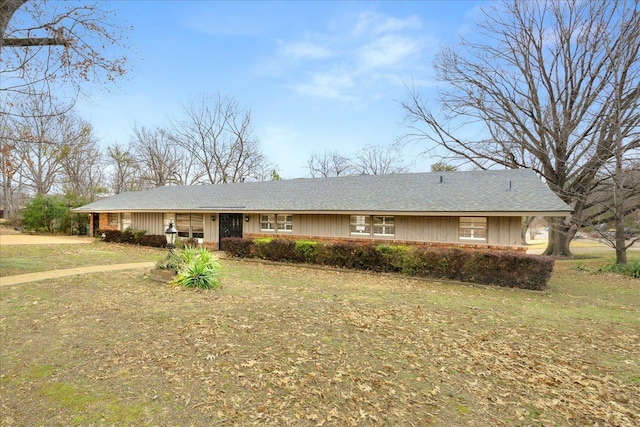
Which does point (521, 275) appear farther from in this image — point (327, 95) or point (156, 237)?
point (156, 237)

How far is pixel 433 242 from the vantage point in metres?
12.9

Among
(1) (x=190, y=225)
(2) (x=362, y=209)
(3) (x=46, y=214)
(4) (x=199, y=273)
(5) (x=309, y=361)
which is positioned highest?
(3) (x=46, y=214)

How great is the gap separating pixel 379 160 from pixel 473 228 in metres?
28.1

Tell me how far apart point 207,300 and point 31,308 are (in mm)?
3227

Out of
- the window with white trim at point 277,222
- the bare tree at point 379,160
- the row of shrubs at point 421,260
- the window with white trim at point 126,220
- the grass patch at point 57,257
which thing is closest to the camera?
the row of shrubs at point 421,260

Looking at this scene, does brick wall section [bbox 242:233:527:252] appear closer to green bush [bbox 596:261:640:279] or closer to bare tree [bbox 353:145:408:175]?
green bush [bbox 596:261:640:279]

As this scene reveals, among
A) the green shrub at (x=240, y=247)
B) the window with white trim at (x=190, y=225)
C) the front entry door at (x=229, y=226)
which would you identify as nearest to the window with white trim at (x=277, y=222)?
the front entry door at (x=229, y=226)

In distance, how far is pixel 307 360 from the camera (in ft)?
14.3

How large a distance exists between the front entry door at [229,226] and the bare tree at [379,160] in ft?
80.9

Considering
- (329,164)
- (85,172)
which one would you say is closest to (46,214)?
(85,172)

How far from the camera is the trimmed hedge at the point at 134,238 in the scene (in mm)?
18109

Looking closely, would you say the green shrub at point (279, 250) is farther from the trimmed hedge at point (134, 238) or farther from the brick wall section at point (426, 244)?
the trimmed hedge at point (134, 238)

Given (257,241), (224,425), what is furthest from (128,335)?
(257,241)

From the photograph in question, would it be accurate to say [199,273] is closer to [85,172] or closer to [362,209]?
[362,209]
